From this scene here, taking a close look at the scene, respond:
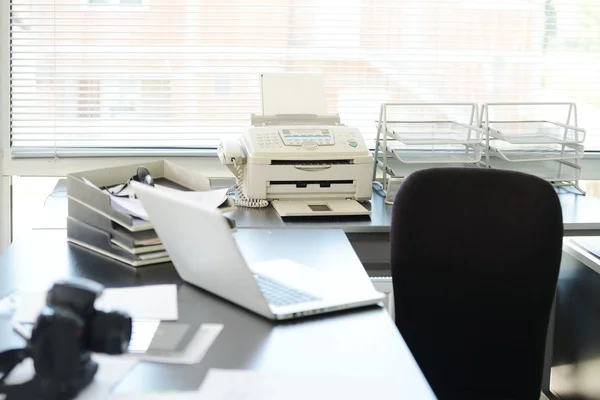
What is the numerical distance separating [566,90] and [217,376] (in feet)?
8.43

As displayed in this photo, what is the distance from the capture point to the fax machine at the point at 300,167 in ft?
8.91

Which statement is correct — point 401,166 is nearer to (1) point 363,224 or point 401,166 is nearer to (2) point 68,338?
(1) point 363,224

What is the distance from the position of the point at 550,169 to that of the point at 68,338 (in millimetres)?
2305

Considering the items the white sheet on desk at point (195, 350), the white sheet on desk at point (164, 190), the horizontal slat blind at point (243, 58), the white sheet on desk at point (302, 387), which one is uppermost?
the horizontal slat blind at point (243, 58)

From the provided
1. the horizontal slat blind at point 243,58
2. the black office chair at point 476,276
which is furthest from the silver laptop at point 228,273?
the horizontal slat blind at point 243,58

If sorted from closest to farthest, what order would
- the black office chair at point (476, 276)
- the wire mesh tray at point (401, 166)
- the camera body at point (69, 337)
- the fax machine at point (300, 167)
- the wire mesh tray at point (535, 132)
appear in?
the camera body at point (69, 337), the black office chair at point (476, 276), the fax machine at point (300, 167), the wire mesh tray at point (401, 166), the wire mesh tray at point (535, 132)

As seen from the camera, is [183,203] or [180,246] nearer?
[183,203]

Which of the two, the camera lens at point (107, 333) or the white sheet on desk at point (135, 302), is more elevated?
the camera lens at point (107, 333)

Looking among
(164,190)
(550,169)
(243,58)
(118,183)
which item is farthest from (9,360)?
(550,169)

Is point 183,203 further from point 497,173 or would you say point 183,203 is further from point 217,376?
point 497,173

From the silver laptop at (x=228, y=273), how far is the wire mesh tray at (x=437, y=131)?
1.25 metres

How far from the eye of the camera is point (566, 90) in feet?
11.4

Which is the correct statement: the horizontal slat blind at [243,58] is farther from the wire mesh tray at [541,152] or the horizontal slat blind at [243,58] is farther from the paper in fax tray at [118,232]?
the paper in fax tray at [118,232]

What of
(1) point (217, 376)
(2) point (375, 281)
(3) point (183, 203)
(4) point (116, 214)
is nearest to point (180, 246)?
(3) point (183, 203)
